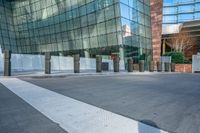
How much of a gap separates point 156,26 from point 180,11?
67.0 ft

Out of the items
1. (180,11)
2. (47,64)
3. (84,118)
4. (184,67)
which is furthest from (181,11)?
(84,118)

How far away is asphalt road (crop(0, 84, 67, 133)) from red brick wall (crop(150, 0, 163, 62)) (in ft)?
130

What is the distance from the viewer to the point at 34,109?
4.55 metres

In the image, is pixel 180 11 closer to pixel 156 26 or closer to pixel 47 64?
pixel 156 26

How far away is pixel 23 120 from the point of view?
3783 mm

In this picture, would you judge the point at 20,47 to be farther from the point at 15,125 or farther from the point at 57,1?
the point at 15,125

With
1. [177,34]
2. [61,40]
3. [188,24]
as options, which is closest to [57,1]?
[61,40]

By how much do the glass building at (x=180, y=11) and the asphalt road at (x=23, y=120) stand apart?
5667 cm

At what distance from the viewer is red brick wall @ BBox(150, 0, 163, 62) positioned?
4194cm

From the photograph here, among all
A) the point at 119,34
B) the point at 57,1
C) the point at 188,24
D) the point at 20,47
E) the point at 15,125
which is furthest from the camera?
the point at 20,47

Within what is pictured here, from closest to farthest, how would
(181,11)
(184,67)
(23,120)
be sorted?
(23,120), (184,67), (181,11)

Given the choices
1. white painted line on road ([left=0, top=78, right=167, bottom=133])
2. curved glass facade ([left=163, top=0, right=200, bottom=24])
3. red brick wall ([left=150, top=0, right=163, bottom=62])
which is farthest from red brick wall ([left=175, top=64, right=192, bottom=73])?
white painted line on road ([left=0, top=78, right=167, bottom=133])

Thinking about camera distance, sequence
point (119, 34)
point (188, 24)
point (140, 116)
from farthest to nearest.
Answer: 1. point (188, 24)
2. point (119, 34)
3. point (140, 116)

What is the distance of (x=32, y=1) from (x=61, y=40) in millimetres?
13401
